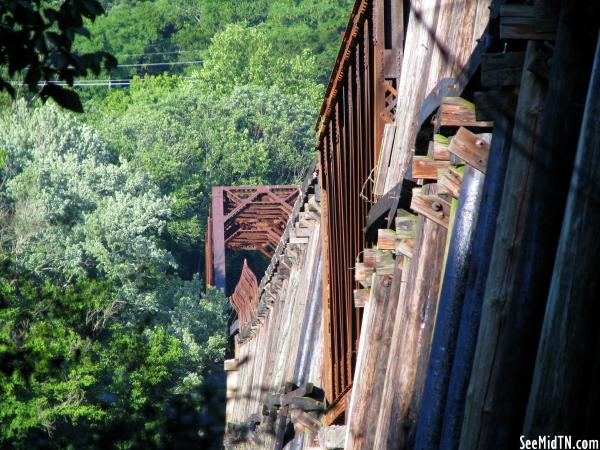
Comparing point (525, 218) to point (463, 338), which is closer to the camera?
point (525, 218)

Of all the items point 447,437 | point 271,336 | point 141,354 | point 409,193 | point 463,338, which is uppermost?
point 409,193

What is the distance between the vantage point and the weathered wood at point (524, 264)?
471 cm

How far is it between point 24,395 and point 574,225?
22.8 metres

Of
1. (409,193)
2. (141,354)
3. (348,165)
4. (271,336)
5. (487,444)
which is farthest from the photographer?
(271,336)

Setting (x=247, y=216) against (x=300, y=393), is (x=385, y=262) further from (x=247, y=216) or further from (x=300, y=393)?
(x=247, y=216)

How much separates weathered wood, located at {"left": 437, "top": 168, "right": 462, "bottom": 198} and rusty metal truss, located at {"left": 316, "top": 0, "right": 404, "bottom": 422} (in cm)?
251

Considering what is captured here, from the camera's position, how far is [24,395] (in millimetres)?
25703

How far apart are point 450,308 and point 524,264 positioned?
A: 50.4 inches

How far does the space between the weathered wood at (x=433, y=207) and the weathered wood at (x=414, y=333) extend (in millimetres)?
55

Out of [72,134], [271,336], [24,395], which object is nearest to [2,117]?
[72,134]

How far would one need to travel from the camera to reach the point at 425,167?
267 inches

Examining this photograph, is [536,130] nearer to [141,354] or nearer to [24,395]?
[141,354]

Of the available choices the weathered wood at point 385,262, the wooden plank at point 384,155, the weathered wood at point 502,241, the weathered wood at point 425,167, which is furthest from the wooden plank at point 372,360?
the weathered wood at point 502,241

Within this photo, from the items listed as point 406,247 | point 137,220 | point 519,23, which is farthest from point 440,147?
point 137,220
